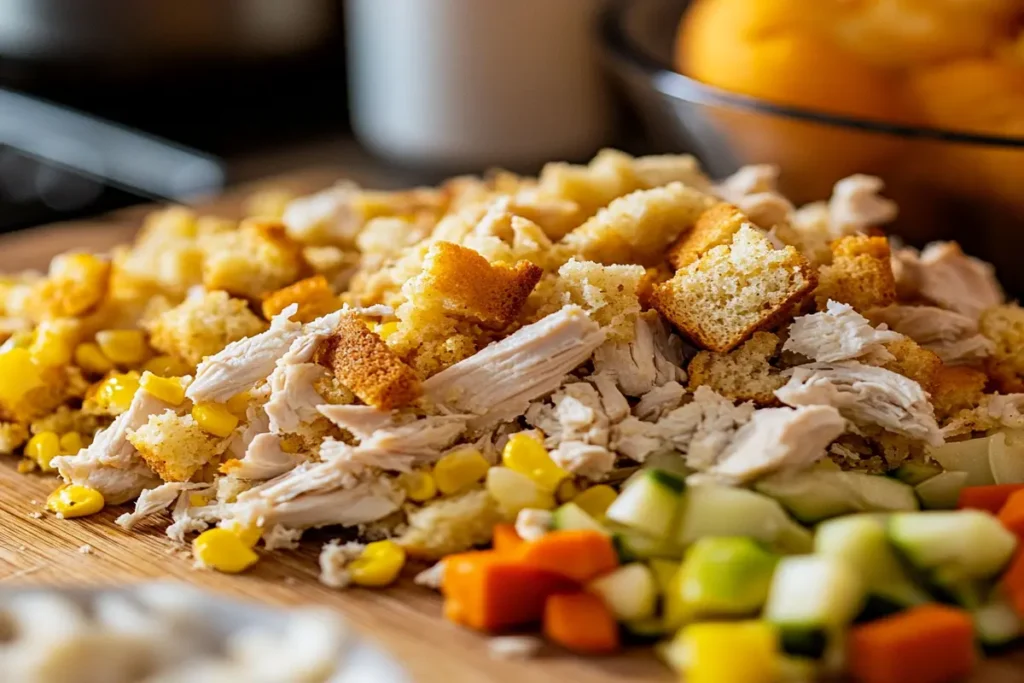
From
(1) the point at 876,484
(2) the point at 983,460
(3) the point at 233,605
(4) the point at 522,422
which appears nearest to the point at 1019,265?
(2) the point at 983,460

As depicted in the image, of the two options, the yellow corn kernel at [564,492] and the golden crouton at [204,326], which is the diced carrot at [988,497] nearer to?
the yellow corn kernel at [564,492]

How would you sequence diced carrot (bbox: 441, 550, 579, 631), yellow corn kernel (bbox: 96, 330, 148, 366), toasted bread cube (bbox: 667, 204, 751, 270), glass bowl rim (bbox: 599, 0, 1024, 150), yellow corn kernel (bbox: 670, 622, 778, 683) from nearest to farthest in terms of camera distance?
1. yellow corn kernel (bbox: 670, 622, 778, 683)
2. diced carrot (bbox: 441, 550, 579, 631)
3. toasted bread cube (bbox: 667, 204, 751, 270)
4. yellow corn kernel (bbox: 96, 330, 148, 366)
5. glass bowl rim (bbox: 599, 0, 1024, 150)

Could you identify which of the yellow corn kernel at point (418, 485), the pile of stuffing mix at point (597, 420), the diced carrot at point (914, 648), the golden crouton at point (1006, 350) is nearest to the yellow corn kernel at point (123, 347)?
the pile of stuffing mix at point (597, 420)

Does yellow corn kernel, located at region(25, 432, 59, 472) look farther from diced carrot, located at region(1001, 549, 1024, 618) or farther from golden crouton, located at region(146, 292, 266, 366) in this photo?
diced carrot, located at region(1001, 549, 1024, 618)

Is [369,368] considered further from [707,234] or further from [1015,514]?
[1015,514]

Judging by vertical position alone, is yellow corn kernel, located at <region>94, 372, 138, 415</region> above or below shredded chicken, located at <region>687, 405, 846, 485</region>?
below

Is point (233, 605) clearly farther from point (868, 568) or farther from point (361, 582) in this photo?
point (868, 568)

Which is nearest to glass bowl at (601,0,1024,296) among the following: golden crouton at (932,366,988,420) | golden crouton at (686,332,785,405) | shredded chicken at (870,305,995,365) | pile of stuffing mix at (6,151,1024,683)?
pile of stuffing mix at (6,151,1024,683)
